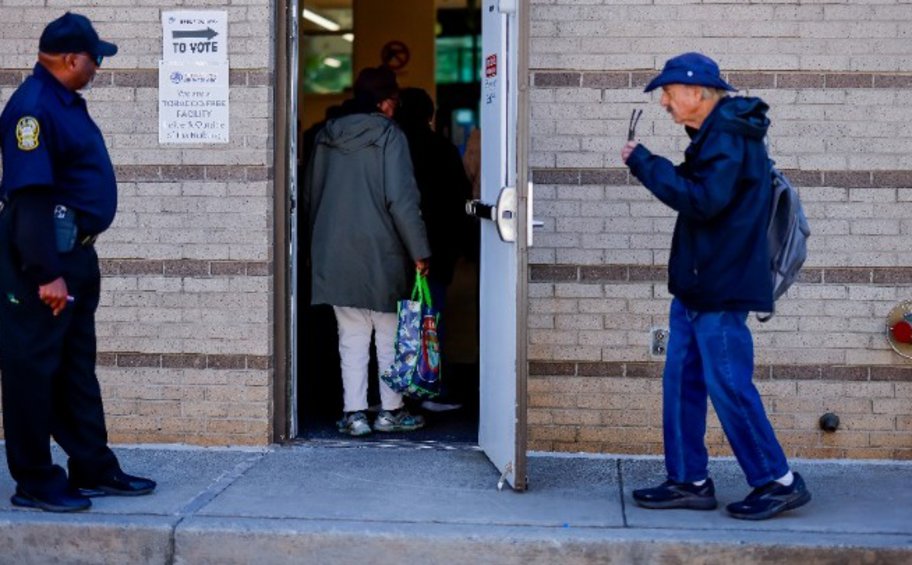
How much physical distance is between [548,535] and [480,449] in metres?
1.64

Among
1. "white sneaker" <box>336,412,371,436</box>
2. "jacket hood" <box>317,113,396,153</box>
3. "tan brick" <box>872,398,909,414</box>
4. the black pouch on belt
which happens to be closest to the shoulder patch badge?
the black pouch on belt

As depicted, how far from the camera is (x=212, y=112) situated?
23.4ft

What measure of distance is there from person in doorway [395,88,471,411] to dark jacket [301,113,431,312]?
1.27 feet

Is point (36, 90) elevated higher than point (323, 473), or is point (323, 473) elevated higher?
point (36, 90)

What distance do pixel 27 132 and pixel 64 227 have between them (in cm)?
41

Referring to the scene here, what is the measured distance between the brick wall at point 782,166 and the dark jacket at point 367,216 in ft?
2.87

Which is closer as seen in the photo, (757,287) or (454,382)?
(757,287)

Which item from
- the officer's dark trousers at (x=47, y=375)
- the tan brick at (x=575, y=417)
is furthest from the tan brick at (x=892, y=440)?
the officer's dark trousers at (x=47, y=375)

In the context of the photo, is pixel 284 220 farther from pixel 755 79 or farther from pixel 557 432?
pixel 755 79

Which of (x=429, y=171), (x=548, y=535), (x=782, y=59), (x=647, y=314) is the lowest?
(x=548, y=535)

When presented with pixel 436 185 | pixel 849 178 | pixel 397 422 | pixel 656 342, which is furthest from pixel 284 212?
pixel 849 178

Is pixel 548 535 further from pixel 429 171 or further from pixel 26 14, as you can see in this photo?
pixel 26 14

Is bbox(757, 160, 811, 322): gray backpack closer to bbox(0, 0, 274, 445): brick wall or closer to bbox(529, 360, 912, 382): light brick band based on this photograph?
bbox(529, 360, 912, 382): light brick band

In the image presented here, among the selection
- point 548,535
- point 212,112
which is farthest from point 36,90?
point 548,535
